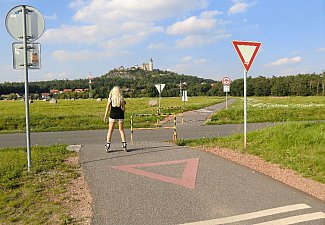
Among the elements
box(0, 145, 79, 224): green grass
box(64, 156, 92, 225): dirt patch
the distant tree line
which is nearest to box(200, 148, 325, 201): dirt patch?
box(64, 156, 92, 225): dirt patch

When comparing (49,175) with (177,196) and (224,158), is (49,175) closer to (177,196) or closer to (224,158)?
(177,196)

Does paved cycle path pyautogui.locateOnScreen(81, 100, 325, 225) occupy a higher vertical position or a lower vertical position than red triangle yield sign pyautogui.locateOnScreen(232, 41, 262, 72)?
lower

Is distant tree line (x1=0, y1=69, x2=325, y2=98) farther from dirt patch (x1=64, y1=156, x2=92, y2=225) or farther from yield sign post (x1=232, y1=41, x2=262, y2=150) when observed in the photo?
dirt patch (x1=64, y1=156, x2=92, y2=225)

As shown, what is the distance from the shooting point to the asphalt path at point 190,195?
4195 millimetres

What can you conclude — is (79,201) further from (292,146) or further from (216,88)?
(216,88)

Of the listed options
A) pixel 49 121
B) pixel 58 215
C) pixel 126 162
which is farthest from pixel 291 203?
pixel 49 121

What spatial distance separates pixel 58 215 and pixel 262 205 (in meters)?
2.79

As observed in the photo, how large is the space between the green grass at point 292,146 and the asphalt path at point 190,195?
108 cm

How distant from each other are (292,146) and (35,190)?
6503 mm

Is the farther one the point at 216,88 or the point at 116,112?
the point at 216,88

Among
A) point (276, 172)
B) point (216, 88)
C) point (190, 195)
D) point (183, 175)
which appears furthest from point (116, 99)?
point (216, 88)

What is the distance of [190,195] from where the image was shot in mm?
5090

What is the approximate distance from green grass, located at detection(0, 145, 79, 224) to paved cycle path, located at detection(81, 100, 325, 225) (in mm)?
490

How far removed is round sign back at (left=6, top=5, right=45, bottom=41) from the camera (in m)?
6.63
